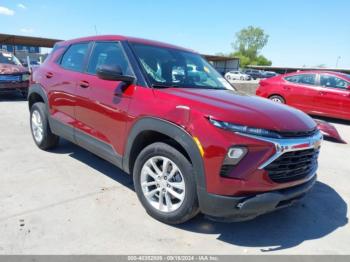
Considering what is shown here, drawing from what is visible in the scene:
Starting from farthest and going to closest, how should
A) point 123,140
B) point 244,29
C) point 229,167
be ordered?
point 244,29 → point 123,140 → point 229,167

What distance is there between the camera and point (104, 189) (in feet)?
11.7

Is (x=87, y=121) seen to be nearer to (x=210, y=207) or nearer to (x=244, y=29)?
(x=210, y=207)

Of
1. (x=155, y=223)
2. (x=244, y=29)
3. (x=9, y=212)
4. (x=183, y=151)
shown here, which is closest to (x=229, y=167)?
(x=183, y=151)

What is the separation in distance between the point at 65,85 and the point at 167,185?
2225mm

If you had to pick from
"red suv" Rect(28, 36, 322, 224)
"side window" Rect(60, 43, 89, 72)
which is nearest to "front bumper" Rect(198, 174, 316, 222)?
"red suv" Rect(28, 36, 322, 224)

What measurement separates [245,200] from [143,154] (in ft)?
3.63

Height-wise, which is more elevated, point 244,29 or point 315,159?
point 244,29

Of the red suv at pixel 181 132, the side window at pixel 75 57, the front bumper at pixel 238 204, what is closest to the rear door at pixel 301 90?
the red suv at pixel 181 132

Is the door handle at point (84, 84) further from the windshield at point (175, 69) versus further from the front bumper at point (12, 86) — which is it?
the front bumper at point (12, 86)

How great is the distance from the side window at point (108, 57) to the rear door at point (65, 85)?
225mm

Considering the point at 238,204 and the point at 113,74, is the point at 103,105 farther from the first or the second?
the point at 238,204

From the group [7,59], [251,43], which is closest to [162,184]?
[7,59]

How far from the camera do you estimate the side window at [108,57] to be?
3306mm

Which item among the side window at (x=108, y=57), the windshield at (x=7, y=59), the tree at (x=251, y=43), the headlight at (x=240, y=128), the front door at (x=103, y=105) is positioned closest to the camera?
the headlight at (x=240, y=128)
